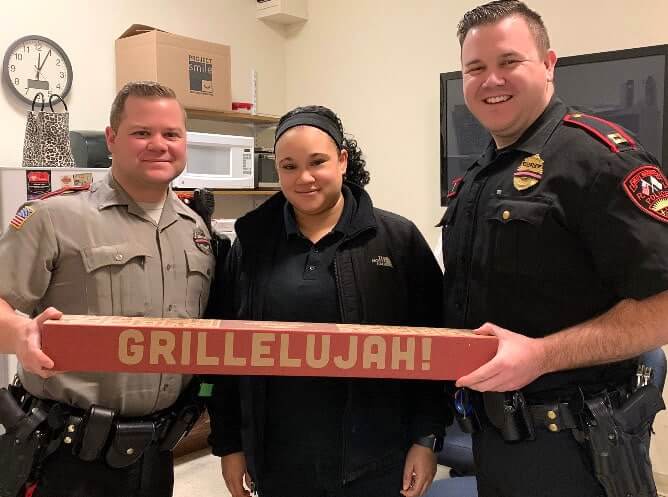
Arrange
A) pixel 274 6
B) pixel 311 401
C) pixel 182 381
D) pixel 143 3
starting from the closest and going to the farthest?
pixel 311 401 → pixel 182 381 → pixel 143 3 → pixel 274 6

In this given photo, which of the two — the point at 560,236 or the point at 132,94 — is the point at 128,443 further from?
the point at 560,236

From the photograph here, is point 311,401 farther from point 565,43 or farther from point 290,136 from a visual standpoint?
point 565,43

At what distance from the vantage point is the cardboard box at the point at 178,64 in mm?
3643

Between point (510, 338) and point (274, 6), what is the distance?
3898 mm

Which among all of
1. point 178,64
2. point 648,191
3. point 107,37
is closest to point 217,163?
point 178,64

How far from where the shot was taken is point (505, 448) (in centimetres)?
138

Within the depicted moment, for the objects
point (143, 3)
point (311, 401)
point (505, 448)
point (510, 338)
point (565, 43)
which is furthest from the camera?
point (143, 3)

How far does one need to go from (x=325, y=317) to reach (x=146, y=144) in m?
0.63

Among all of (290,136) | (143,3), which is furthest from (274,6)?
(290,136)

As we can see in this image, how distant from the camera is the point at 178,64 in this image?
3.72 m

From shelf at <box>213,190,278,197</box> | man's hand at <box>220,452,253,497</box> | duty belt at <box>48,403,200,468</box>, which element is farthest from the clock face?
man's hand at <box>220,452,253,497</box>

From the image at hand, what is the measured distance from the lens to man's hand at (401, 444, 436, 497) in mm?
1587

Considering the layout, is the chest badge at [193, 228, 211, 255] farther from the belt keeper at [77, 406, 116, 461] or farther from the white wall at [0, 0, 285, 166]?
the white wall at [0, 0, 285, 166]

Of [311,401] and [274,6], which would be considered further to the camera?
[274,6]
